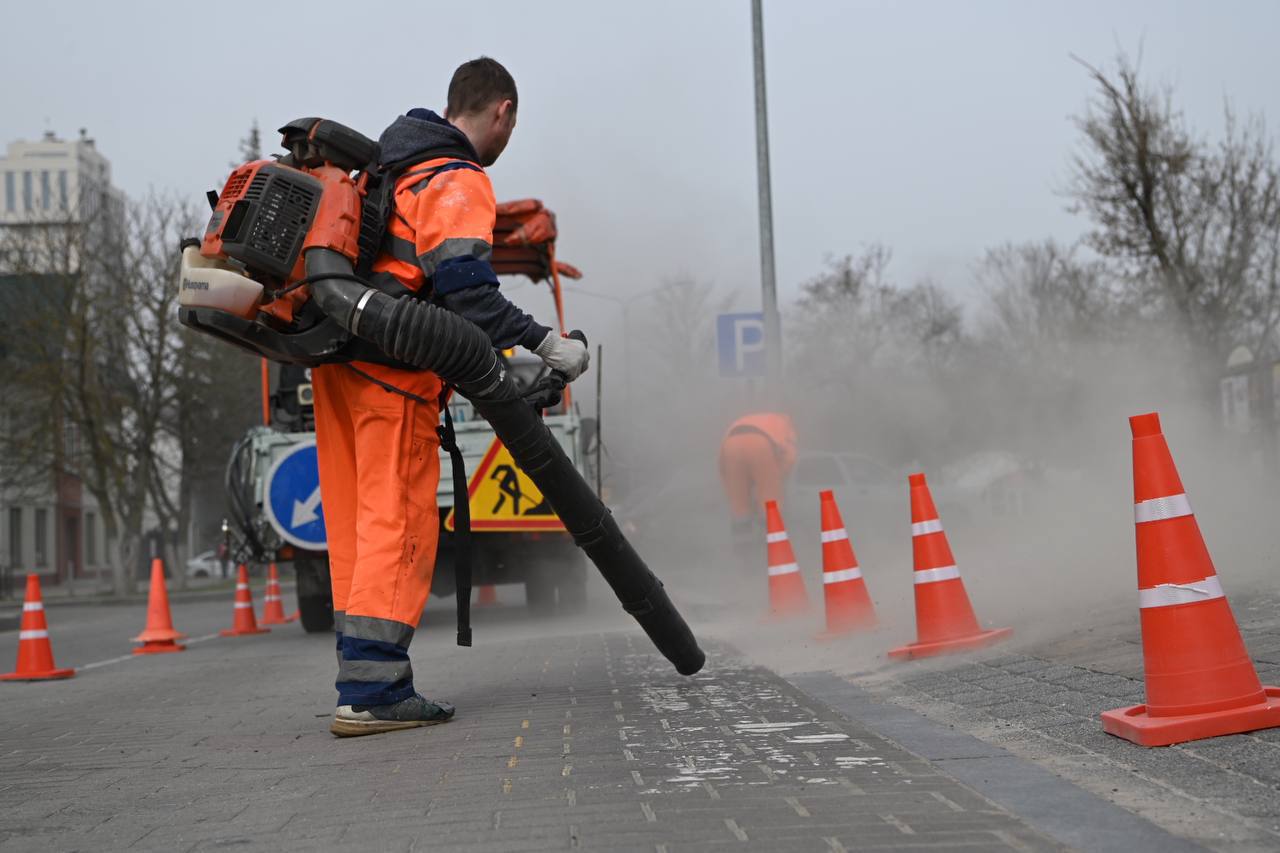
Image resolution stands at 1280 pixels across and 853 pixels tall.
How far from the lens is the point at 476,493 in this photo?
1080 centimetres

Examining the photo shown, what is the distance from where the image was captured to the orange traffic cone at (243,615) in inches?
516

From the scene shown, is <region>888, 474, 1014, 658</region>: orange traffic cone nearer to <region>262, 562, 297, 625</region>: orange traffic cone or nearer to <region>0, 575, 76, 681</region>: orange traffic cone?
<region>0, 575, 76, 681</region>: orange traffic cone

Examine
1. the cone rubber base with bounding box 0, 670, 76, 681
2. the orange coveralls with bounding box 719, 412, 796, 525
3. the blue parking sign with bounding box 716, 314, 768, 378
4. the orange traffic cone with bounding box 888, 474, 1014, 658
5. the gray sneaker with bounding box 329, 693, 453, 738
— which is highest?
the blue parking sign with bounding box 716, 314, 768, 378

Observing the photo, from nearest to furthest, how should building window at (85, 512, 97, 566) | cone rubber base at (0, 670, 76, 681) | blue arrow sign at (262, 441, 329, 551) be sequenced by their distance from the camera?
cone rubber base at (0, 670, 76, 681) → blue arrow sign at (262, 441, 329, 551) → building window at (85, 512, 97, 566)

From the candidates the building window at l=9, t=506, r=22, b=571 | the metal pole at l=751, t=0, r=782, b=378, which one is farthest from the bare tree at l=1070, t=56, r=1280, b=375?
the building window at l=9, t=506, r=22, b=571

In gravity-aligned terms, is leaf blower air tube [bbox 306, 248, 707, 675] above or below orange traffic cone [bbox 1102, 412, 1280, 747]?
above

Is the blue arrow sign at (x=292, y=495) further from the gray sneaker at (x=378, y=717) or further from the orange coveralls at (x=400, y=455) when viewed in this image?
the gray sneaker at (x=378, y=717)

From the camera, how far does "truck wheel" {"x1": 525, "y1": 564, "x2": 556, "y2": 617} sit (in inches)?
487

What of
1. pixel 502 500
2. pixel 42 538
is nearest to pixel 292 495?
pixel 502 500

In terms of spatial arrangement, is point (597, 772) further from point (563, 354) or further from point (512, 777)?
point (563, 354)

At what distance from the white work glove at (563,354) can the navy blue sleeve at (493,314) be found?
0.03 m

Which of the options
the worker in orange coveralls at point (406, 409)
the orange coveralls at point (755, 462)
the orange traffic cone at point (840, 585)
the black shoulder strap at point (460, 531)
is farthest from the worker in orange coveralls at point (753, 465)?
the worker in orange coveralls at point (406, 409)

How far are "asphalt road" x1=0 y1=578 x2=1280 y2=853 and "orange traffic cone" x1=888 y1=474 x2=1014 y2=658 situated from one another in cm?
30

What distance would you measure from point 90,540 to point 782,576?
2261 inches
